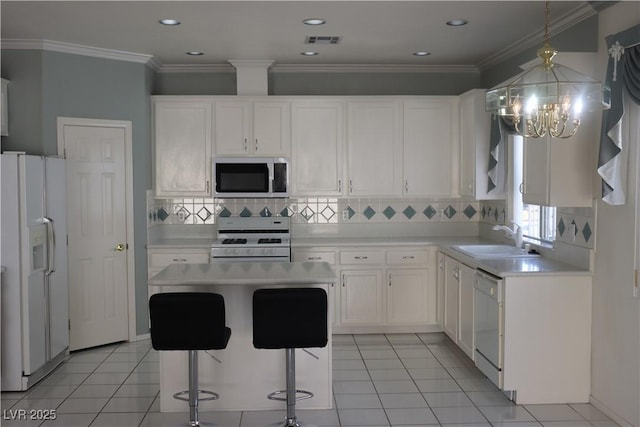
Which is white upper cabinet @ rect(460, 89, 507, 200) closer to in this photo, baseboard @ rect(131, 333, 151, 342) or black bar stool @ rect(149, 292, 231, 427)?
black bar stool @ rect(149, 292, 231, 427)

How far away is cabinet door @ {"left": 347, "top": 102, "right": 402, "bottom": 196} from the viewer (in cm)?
622

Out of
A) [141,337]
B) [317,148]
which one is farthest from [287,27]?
[141,337]

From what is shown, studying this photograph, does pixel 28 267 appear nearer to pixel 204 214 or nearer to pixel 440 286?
pixel 204 214

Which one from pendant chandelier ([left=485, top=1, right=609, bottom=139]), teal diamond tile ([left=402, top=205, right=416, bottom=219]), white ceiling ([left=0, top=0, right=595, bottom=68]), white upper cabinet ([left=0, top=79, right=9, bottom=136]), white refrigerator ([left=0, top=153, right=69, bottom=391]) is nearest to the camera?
pendant chandelier ([left=485, top=1, right=609, bottom=139])

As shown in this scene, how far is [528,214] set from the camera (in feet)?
17.6

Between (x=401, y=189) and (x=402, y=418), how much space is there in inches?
→ 110

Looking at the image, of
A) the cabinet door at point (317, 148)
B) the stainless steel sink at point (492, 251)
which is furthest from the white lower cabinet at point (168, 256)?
the stainless steel sink at point (492, 251)

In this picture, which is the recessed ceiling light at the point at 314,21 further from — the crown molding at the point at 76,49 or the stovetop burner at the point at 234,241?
the stovetop burner at the point at 234,241

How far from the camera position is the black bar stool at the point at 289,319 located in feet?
11.5

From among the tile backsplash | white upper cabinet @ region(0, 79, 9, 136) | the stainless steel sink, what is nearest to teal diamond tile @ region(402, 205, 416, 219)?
the tile backsplash

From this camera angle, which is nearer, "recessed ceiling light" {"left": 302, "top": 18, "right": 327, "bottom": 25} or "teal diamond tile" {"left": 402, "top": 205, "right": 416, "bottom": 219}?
"recessed ceiling light" {"left": 302, "top": 18, "right": 327, "bottom": 25}

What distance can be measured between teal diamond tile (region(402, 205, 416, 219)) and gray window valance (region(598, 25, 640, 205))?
2.98m

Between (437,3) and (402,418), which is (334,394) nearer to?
(402,418)

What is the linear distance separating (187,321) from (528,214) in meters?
3.20
